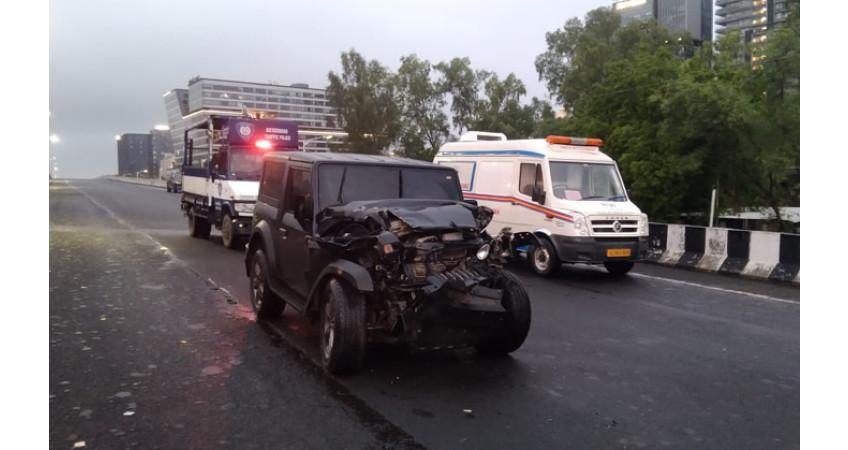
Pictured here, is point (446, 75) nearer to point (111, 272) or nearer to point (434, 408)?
point (111, 272)

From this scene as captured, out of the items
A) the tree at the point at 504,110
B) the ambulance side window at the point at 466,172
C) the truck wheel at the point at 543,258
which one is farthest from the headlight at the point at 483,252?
the tree at the point at 504,110

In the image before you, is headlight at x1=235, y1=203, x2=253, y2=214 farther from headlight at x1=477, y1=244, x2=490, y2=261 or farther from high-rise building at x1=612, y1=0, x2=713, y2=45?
high-rise building at x1=612, y1=0, x2=713, y2=45

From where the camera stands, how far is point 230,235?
14.9 m

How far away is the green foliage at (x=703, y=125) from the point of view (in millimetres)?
17172

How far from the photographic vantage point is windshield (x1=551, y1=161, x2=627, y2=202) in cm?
1211

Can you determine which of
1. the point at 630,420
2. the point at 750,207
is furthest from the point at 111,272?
the point at 750,207

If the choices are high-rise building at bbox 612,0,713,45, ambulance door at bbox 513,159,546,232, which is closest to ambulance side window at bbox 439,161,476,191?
ambulance door at bbox 513,159,546,232

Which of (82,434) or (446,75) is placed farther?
(446,75)

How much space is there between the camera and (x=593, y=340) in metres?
7.20

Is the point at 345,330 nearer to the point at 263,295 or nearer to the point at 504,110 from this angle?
the point at 263,295

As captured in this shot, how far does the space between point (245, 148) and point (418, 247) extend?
10651mm

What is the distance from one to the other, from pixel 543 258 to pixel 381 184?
19.3 feet

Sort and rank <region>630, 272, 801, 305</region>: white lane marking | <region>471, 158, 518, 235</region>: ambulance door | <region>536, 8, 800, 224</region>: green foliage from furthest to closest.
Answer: <region>536, 8, 800, 224</region>: green foliage < <region>471, 158, 518, 235</region>: ambulance door < <region>630, 272, 801, 305</region>: white lane marking

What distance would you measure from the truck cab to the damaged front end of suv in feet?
29.2
